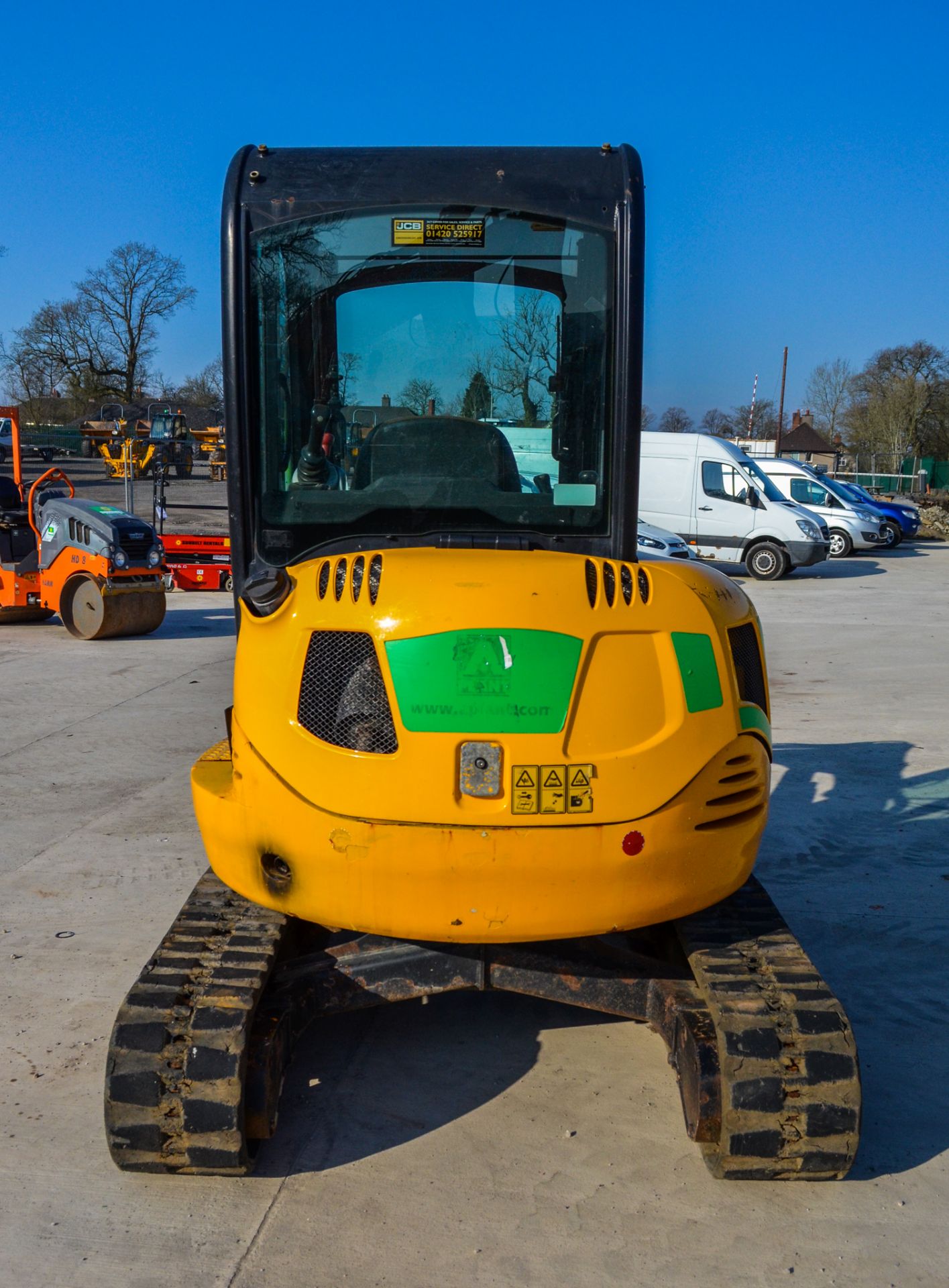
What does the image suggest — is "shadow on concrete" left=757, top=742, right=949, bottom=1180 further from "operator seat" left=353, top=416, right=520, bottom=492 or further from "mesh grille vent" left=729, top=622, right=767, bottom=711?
"operator seat" left=353, top=416, right=520, bottom=492

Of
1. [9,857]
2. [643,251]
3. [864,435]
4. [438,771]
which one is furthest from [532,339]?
[864,435]

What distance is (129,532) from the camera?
12.8 m

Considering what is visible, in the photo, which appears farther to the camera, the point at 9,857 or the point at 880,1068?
the point at 9,857

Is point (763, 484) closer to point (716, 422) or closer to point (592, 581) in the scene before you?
point (592, 581)

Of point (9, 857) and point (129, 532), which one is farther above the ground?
point (129, 532)

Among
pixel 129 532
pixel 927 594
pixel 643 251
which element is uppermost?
pixel 643 251

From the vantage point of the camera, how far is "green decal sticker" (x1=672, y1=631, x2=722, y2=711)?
322 centimetres

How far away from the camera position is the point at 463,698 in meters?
3.09

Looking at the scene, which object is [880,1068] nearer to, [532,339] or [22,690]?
[532,339]

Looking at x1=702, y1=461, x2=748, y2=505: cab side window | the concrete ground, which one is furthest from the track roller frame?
x1=702, y1=461, x2=748, y2=505: cab side window

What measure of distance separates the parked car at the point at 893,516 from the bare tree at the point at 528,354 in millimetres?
24826

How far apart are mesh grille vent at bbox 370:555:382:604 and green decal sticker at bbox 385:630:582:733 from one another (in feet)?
0.67

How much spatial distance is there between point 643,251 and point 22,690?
7.88 metres

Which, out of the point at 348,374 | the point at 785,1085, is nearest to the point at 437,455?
the point at 348,374
